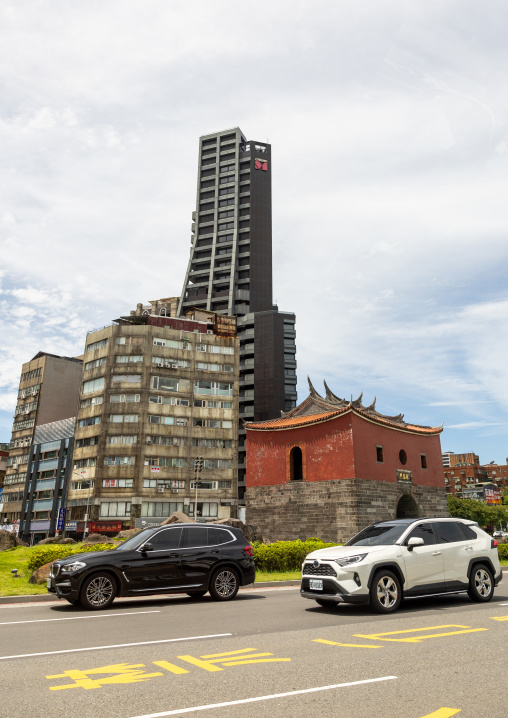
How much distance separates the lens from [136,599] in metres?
13.1

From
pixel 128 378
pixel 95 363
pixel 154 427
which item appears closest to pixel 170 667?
pixel 154 427

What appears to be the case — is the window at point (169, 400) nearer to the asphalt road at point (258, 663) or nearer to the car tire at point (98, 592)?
the car tire at point (98, 592)

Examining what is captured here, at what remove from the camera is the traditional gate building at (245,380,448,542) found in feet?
105

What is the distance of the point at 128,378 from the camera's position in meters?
64.9

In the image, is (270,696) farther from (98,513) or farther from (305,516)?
(98,513)

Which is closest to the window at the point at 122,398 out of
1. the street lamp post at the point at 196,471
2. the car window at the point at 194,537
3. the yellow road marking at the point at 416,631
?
the street lamp post at the point at 196,471

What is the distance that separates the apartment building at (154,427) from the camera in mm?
60812

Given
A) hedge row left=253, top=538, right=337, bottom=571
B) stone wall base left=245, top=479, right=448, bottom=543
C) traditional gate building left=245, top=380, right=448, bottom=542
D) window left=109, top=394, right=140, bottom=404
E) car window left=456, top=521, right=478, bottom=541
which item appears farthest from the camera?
window left=109, top=394, right=140, bottom=404

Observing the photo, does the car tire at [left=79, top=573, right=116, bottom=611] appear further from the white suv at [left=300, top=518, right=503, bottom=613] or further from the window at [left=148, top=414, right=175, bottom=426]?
the window at [left=148, top=414, right=175, bottom=426]

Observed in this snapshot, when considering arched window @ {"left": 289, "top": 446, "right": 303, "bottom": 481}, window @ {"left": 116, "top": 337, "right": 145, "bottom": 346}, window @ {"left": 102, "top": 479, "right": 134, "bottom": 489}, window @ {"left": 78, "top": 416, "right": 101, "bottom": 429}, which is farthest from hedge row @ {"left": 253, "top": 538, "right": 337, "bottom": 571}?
window @ {"left": 116, "top": 337, "right": 145, "bottom": 346}

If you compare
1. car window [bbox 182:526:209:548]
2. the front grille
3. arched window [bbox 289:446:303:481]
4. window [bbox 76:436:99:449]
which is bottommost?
the front grille

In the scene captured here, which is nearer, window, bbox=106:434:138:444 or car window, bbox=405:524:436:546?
car window, bbox=405:524:436:546

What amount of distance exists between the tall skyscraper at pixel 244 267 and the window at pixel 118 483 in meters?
20.9

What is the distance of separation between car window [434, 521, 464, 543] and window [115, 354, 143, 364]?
188ft
